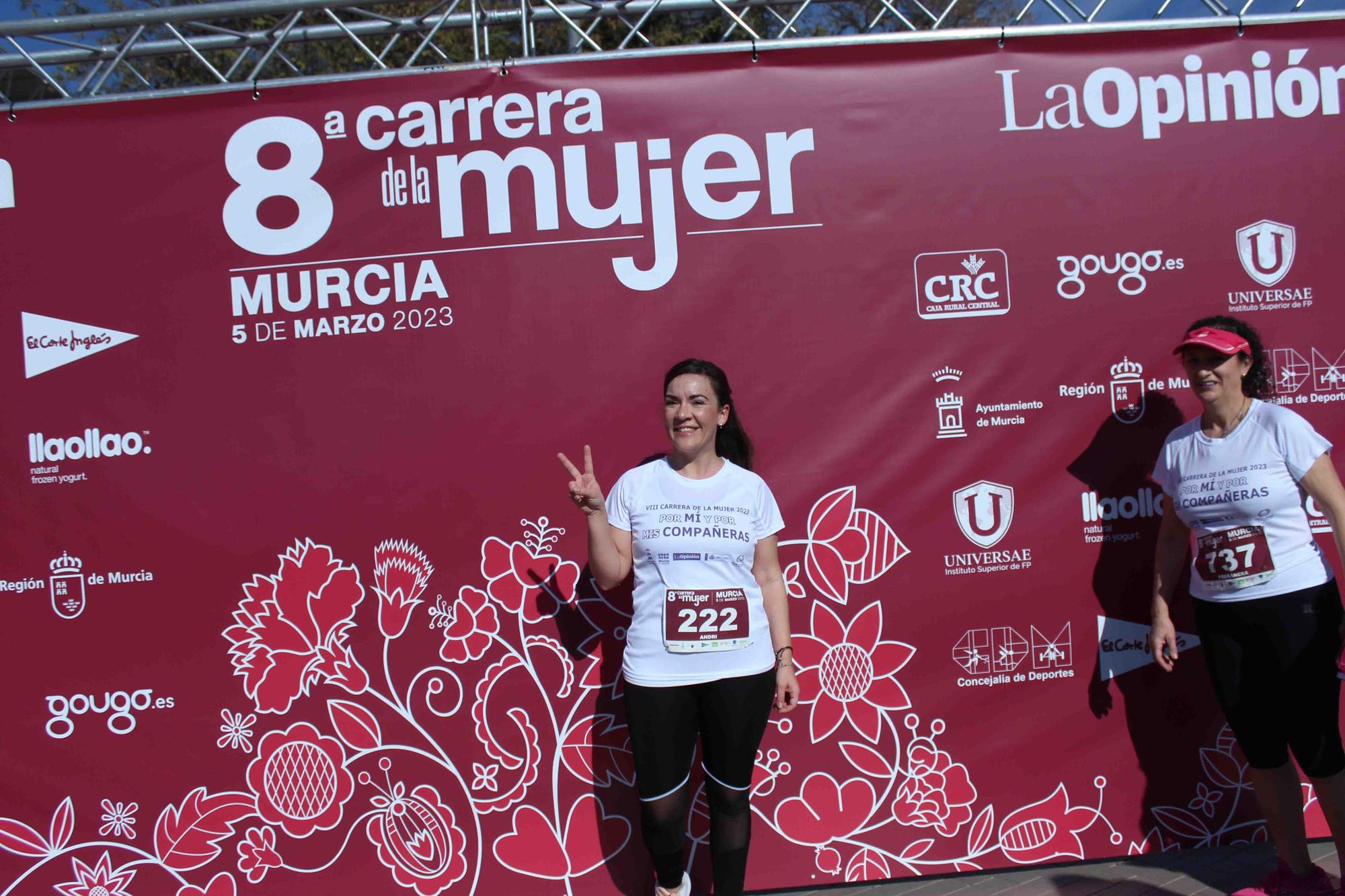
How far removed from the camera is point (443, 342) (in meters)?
3.42

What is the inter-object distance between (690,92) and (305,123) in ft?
4.48

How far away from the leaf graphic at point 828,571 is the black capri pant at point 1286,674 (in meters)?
1.16

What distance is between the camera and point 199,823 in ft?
11.1

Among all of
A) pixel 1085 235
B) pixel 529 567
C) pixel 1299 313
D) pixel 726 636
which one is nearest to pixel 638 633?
pixel 726 636

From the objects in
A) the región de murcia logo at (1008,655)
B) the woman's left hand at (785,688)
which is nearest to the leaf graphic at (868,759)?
the región de murcia logo at (1008,655)

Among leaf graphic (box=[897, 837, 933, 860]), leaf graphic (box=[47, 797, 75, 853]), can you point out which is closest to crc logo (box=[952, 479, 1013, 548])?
leaf graphic (box=[897, 837, 933, 860])

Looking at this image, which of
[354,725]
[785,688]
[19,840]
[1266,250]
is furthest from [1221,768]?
[19,840]

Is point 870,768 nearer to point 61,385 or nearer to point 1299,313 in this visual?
point 1299,313

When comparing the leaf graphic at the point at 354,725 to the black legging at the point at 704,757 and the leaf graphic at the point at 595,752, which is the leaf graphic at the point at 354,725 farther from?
the black legging at the point at 704,757

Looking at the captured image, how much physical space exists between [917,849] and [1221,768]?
3.65 ft

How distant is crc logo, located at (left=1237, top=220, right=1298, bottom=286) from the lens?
11.3ft

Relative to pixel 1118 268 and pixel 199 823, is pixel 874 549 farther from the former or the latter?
pixel 199 823

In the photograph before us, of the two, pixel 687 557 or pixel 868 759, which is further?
pixel 868 759

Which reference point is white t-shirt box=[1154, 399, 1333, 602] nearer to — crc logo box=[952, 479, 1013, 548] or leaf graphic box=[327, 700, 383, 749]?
crc logo box=[952, 479, 1013, 548]
